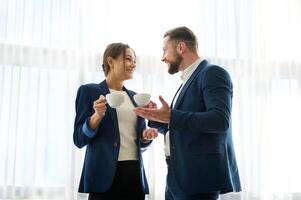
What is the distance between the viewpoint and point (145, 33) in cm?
231

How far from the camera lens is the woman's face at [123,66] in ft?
5.99

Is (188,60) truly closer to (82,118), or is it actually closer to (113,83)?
(113,83)

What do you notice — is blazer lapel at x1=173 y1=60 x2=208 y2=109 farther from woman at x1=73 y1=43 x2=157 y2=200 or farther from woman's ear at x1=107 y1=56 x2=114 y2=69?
woman's ear at x1=107 y1=56 x2=114 y2=69

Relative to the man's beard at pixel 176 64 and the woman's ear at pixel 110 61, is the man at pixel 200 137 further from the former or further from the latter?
the woman's ear at pixel 110 61

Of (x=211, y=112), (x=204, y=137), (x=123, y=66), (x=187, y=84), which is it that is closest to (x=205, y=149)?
(x=204, y=137)

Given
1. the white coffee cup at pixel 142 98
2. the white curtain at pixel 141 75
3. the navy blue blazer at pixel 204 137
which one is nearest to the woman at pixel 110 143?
the white coffee cup at pixel 142 98

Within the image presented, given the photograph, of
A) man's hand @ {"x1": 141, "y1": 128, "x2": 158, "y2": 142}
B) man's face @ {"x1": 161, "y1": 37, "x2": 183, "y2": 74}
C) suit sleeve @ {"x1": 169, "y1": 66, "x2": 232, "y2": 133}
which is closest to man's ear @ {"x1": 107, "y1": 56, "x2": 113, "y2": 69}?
man's face @ {"x1": 161, "y1": 37, "x2": 183, "y2": 74}

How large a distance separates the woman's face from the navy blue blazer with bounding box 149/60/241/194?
401 mm

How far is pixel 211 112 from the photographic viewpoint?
1.42 m

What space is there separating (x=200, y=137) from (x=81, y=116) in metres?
0.57
